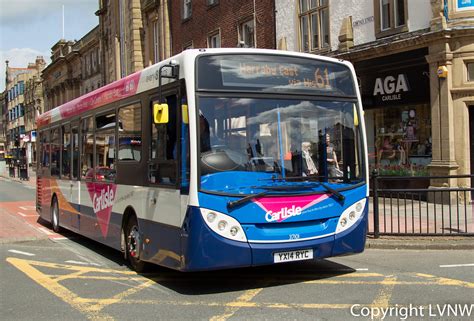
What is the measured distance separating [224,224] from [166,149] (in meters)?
1.26

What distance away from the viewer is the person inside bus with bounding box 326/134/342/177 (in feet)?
22.6

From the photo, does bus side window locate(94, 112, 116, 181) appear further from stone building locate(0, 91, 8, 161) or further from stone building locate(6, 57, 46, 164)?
stone building locate(0, 91, 8, 161)

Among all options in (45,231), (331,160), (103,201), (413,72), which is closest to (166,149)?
(331,160)

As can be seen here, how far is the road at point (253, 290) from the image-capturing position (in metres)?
5.67

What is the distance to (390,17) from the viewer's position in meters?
15.9

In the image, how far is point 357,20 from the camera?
17.0 metres

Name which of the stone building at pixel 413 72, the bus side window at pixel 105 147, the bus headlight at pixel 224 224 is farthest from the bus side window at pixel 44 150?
the stone building at pixel 413 72

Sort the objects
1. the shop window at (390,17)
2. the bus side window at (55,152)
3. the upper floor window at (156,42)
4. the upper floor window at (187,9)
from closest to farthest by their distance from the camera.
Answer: the bus side window at (55,152)
the shop window at (390,17)
the upper floor window at (187,9)
the upper floor window at (156,42)

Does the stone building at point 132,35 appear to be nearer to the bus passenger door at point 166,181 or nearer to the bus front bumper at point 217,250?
the bus passenger door at point 166,181

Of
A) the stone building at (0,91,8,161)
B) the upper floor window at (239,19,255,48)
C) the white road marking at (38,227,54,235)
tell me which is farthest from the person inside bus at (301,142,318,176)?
the stone building at (0,91,8,161)

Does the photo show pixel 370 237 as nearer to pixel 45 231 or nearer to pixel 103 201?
pixel 103 201

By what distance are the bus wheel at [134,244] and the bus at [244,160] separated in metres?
0.03

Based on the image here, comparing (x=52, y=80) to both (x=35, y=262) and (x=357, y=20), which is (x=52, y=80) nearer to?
(x=357, y=20)

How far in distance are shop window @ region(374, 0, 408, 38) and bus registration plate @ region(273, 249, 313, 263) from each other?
10.7 m
